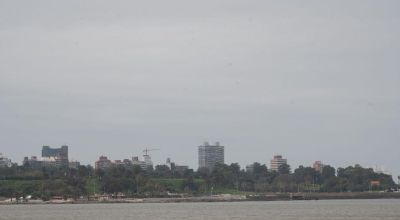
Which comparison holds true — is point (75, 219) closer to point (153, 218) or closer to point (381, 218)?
point (153, 218)

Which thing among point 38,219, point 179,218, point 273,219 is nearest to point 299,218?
point 273,219

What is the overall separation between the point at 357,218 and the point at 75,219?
1401 inches

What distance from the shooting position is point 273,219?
11838cm

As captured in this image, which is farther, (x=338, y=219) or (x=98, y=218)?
(x=98, y=218)

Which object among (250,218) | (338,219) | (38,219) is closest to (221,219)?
(250,218)

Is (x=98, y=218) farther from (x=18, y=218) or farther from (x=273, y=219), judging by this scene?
(x=273, y=219)

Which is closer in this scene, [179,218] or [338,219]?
[338,219]

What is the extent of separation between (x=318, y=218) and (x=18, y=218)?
129 feet

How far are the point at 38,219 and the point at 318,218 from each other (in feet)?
116

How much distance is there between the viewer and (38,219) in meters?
124

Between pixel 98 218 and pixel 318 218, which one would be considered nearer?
pixel 318 218

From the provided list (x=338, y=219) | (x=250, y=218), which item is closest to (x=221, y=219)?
(x=250, y=218)

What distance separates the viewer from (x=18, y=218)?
419 feet

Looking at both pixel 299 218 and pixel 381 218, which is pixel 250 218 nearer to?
pixel 299 218
